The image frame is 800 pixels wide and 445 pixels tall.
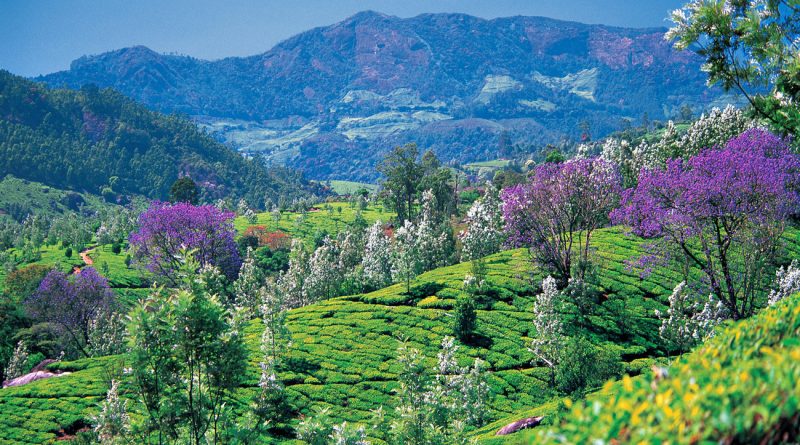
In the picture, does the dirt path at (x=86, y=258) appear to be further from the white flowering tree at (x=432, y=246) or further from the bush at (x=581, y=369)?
the bush at (x=581, y=369)

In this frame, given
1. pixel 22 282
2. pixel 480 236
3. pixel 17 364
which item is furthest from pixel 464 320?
pixel 22 282

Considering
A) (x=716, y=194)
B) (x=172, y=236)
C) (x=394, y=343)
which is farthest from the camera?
(x=172, y=236)

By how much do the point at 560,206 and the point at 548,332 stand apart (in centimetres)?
1381

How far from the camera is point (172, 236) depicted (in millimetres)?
55812

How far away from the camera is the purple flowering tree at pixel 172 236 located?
56062 mm

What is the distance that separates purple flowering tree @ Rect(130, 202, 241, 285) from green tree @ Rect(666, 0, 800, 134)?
49.5m

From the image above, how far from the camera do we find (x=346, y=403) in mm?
32656

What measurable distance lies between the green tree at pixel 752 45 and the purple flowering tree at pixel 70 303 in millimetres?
60033

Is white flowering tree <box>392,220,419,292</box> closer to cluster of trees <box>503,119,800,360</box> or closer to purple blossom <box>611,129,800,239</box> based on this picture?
cluster of trees <box>503,119,800,360</box>

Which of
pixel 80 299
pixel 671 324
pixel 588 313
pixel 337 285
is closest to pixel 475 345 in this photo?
pixel 588 313

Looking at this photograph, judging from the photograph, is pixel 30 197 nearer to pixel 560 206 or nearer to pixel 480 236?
pixel 480 236

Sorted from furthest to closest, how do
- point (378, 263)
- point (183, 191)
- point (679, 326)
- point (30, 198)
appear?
point (30, 198) < point (183, 191) < point (378, 263) < point (679, 326)

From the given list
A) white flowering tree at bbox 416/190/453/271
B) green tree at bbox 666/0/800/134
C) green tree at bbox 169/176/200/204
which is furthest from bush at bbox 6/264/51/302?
green tree at bbox 666/0/800/134

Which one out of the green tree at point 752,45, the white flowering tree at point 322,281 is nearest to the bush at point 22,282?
the white flowering tree at point 322,281
